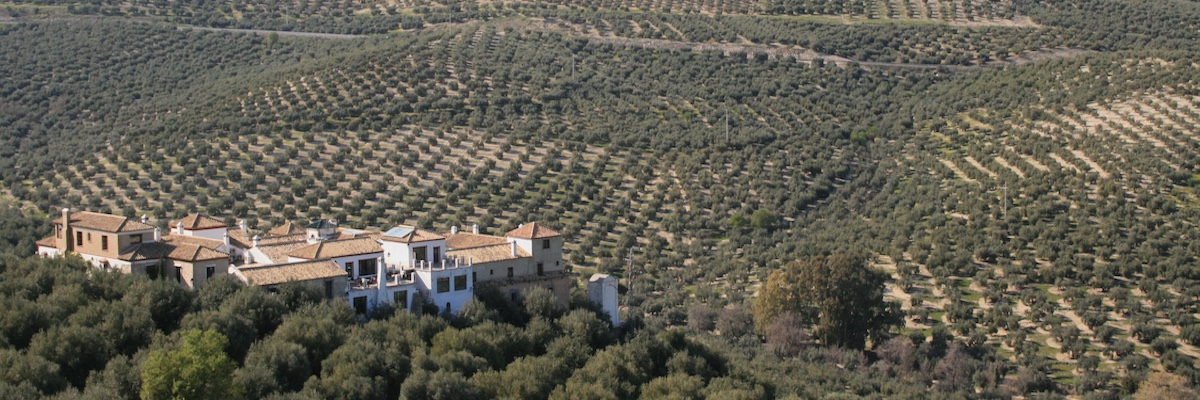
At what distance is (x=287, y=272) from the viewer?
35.9 metres

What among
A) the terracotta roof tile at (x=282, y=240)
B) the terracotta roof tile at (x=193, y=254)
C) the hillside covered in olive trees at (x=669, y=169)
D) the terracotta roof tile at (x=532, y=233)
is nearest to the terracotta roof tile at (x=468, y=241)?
the terracotta roof tile at (x=532, y=233)

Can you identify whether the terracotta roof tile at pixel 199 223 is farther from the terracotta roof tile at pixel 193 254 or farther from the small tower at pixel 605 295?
the small tower at pixel 605 295

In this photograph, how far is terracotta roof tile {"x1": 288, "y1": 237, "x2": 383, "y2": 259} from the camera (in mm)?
36562

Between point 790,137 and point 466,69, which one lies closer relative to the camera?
point 790,137

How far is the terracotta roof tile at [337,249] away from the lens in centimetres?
3656

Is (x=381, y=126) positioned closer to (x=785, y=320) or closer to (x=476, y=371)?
(x=785, y=320)

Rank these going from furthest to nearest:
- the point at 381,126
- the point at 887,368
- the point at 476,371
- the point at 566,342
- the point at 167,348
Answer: the point at 381,126 → the point at 887,368 → the point at 566,342 → the point at 476,371 → the point at 167,348

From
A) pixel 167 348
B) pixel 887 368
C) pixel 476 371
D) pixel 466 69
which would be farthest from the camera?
pixel 466 69

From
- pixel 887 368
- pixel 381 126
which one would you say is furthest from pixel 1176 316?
pixel 381 126

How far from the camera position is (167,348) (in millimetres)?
32188

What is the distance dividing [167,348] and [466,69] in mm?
43081

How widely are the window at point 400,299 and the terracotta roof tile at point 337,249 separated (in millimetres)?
1193

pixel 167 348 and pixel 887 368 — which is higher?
pixel 167 348

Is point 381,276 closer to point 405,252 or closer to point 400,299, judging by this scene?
point 400,299
